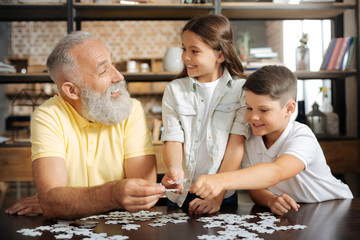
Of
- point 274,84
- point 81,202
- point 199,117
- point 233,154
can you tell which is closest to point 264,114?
point 274,84

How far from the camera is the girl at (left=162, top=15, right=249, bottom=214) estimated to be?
64.6 inches

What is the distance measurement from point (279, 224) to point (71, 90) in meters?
0.98

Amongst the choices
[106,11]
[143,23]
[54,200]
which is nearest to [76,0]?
[106,11]

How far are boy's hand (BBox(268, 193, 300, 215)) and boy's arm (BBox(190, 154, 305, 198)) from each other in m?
0.06

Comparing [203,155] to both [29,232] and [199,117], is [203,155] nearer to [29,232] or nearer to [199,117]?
[199,117]

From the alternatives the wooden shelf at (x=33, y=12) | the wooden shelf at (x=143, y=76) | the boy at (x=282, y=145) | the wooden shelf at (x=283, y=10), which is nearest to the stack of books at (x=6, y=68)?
the wooden shelf at (x=143, y=76)

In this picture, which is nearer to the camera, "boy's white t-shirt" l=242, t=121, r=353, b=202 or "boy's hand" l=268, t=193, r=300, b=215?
"boy's hand" l=268, t=193, r=300, b=215

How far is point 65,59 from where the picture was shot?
5.21ft

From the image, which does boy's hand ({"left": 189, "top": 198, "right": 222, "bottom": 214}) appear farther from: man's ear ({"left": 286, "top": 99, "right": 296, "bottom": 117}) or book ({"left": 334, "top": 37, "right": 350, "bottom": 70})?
book ({"left": 334, "top": 37, "right": 350, "bottom": 70})

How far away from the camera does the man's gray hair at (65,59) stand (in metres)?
1.59

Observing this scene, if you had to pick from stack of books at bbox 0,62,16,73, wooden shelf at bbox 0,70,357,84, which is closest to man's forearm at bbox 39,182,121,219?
wooden shelf at bbox 0,70,357,84

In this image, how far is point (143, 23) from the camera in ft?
26.5

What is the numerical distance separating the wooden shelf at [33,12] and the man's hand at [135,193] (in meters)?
2.21

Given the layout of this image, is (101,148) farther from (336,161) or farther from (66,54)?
(336,161)
